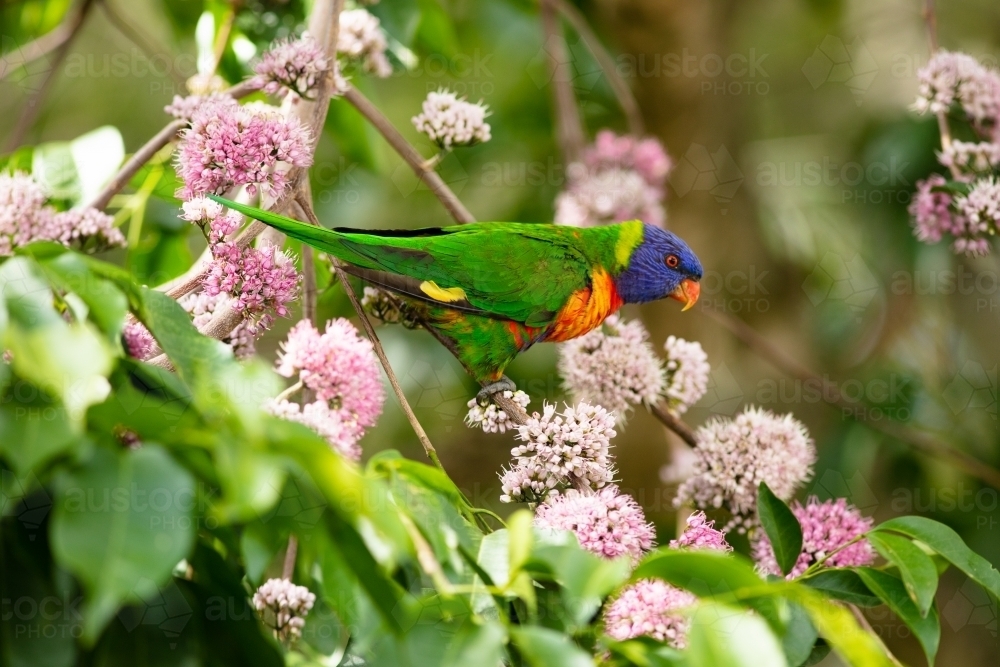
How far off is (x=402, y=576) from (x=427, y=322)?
1322mm

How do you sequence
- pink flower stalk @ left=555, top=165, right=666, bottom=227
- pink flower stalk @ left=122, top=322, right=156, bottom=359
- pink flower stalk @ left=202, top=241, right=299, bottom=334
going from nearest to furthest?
1. pink flower stalk @ left=122, top=322, right=156, bottom=359
2. pink flower stalk @ left=202, top=241, right=299, bottom=334
3. pink flower stalk @ left=555, top=165, right=666, bottom=227

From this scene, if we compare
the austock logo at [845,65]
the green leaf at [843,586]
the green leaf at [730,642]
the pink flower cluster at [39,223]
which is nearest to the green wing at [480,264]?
the pink flower cluster at [39,223]

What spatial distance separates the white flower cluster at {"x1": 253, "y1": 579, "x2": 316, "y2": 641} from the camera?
5.24 ft

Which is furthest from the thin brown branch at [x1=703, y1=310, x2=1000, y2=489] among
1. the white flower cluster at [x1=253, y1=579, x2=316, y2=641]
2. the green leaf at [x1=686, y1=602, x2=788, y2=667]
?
the green leaf at [x1=686, y1=602, x2=788, y2=667]

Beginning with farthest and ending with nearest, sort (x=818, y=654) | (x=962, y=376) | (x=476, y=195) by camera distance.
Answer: (x=476, y=195), (x=962, y=376), (x=818, y=654)

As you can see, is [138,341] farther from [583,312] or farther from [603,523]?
[583,312]

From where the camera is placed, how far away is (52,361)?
878mm

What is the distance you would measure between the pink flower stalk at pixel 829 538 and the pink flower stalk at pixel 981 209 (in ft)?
2.82

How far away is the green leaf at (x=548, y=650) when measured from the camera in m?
0.92

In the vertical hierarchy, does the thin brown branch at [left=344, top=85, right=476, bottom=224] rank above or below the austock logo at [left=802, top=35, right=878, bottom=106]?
above

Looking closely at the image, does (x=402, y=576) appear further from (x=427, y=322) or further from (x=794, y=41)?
(x=794, y=41)

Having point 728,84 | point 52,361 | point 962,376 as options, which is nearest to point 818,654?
point 52,361

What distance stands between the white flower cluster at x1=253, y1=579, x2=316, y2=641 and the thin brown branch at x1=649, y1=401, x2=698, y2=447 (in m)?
1.07

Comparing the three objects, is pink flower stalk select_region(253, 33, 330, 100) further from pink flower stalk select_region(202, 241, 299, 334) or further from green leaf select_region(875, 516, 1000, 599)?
green leaf select_region(875, 516, 1000, 599)
